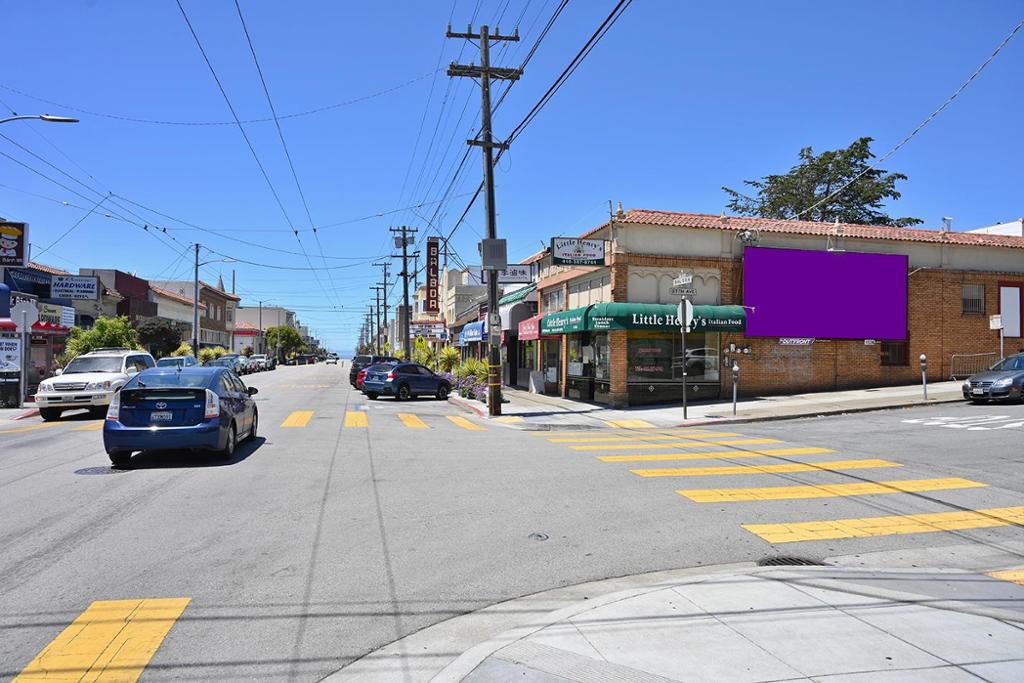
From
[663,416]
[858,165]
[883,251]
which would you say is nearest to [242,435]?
[663,416]

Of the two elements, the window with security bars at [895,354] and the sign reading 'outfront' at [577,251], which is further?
the window with security bars at [895,354]

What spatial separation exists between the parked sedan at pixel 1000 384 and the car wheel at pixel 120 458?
2107 cm

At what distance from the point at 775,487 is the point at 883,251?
64.0 feet

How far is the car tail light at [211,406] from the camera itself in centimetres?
1045

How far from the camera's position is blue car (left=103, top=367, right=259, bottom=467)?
10.2 metres

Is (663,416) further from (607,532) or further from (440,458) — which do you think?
(607,532)

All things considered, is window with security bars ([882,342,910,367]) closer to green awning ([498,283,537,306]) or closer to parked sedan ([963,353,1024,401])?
parked sedan ([963,353,1024,401])

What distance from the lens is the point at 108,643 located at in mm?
4301

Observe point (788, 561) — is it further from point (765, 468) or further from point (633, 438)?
point (633, 438)

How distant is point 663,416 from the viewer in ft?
64.7

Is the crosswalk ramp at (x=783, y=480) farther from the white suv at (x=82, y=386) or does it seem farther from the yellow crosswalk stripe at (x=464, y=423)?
the white suv at (x=82, y=386)

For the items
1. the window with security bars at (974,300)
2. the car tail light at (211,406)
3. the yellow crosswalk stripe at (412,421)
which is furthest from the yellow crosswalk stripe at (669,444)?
the window with security bars at (974,300)

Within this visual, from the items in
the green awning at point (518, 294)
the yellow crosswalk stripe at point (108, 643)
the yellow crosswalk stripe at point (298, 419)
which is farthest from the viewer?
the green awning at point (518, 294)

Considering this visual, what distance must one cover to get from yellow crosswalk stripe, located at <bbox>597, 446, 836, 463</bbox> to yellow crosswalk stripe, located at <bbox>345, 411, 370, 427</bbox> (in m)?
7.42
